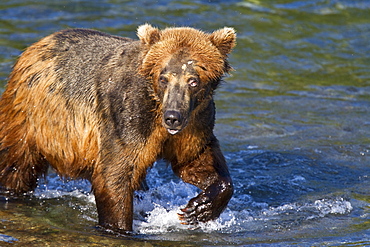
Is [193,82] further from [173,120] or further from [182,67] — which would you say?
[173,120]

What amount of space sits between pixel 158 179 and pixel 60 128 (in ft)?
6.32

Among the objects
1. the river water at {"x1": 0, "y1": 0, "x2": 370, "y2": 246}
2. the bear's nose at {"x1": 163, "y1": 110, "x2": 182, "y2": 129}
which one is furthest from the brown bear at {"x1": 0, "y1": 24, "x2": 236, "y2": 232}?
the river water at {"x1": 0, "y1": 0, "x2": 370, "y2": 246}

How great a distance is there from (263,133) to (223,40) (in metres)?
3.90

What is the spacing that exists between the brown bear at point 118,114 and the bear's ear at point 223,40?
0.01m

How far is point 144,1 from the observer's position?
15.0 metres

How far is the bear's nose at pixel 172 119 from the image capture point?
5.59 meters

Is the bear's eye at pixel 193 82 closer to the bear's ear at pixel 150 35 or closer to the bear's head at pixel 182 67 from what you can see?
the bear's head at pixel 182 67

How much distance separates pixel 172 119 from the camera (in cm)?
560

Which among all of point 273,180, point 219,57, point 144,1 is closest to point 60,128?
point 219,57

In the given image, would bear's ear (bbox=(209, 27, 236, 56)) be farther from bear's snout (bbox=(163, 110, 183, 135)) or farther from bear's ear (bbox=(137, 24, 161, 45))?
bear's snout (bbox=(163, 110, 183, 135))

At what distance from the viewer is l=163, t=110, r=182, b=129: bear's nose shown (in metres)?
5.59

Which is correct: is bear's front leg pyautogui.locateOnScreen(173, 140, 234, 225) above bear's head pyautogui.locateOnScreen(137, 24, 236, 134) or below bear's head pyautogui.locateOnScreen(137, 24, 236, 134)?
below

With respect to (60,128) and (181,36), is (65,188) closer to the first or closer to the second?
(60,128)

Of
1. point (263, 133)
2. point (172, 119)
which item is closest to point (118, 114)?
point (172, 119)
